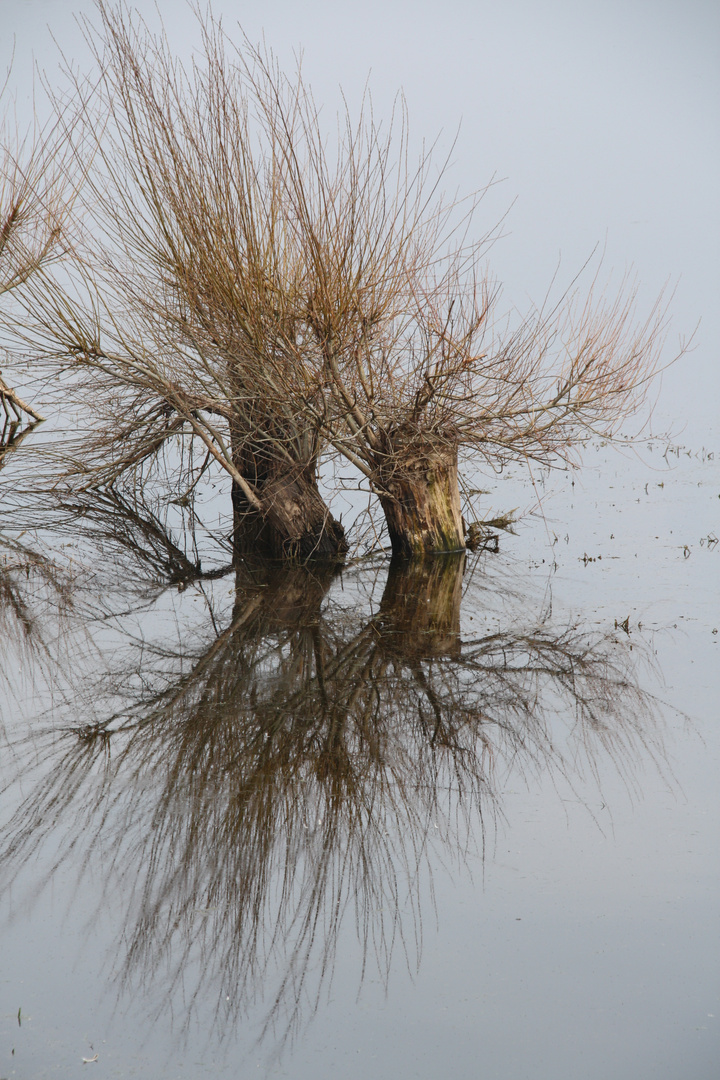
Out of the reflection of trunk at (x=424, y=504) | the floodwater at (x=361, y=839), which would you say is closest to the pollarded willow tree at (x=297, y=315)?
the reflection of trunk at (x=424, y=504)

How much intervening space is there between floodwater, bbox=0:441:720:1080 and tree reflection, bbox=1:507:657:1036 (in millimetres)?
15

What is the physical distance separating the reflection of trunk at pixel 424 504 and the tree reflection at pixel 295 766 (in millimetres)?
1610

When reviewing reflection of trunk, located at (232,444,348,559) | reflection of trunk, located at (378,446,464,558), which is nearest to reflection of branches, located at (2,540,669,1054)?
reflection of trunk, located at (378,446,464,558)

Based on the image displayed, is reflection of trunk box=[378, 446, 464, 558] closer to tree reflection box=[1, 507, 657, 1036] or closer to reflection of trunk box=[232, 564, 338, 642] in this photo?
reflection of trunk box=[232, 564, 338, 642]

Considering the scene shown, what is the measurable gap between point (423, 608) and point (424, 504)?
1.79m

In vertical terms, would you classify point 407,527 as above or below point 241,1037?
above

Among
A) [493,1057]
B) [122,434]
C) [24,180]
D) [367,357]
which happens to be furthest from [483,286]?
[24,180]

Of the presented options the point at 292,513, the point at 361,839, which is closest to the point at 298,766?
the point at 361,839

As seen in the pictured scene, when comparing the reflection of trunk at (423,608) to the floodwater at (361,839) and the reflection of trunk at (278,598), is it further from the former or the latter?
the reflection of trunk at (278,598)

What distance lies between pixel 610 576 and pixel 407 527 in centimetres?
186

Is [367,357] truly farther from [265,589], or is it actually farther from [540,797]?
[540,797]

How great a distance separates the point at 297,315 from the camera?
22.8 feet

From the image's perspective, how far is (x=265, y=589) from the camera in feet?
25.6

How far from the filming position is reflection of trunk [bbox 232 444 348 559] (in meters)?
8.94
